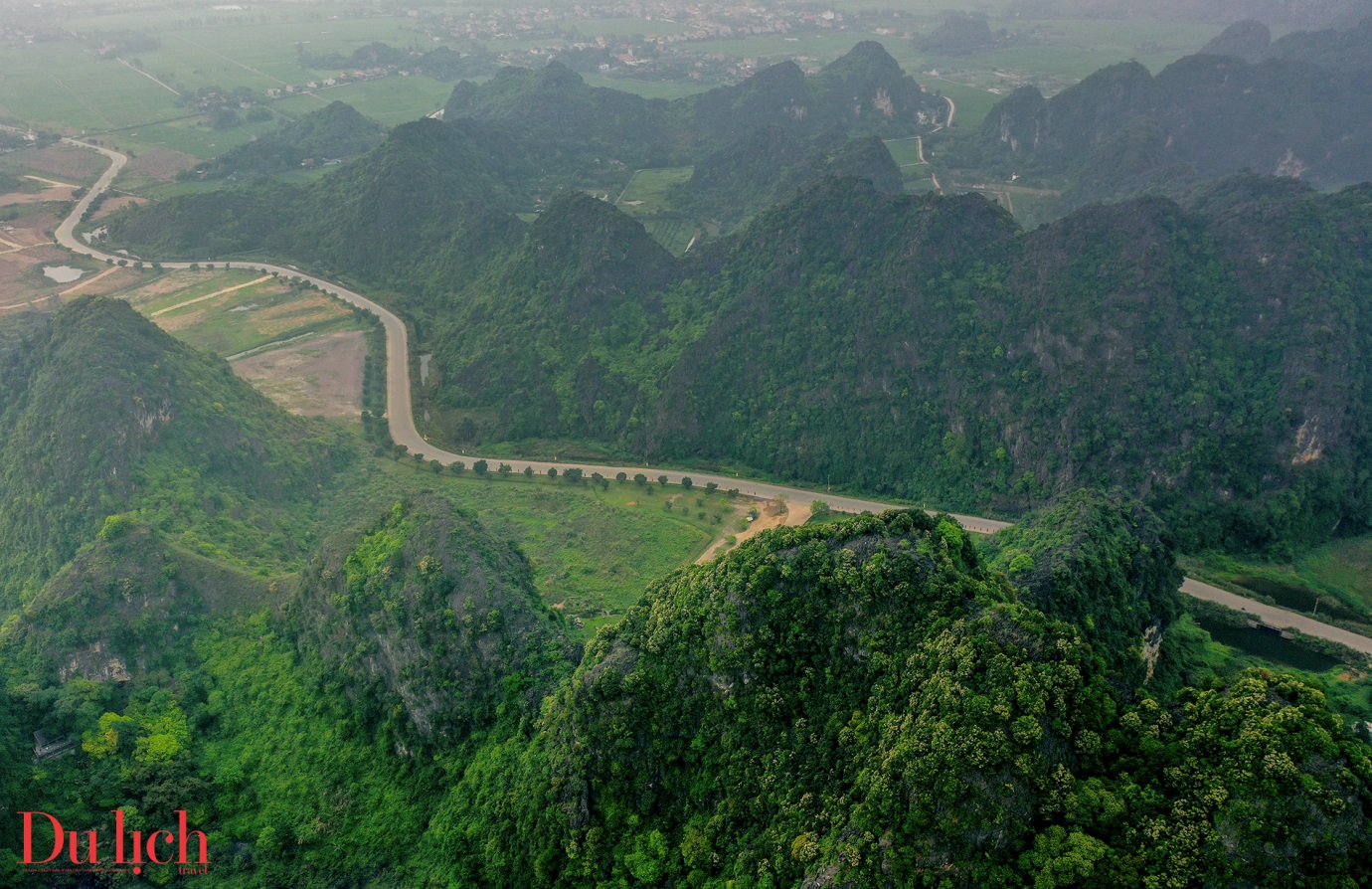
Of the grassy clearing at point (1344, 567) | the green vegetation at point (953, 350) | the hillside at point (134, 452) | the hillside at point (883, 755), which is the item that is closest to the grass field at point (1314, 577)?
the grassy clearing at point (1344, 567)

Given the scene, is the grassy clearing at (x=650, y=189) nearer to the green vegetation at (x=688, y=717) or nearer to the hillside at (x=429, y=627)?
the green vegetation at (x=688, y=717)

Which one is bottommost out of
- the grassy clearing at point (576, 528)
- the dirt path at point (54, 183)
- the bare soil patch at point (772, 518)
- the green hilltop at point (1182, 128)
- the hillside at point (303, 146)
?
the grassy clearing at point (576, 528)

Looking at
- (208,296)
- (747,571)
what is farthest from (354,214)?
(747,571)

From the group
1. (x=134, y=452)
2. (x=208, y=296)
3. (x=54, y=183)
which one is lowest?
(x=134, y=452)

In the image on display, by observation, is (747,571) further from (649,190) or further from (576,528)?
(649,190)

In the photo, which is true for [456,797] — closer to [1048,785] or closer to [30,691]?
[30,691]

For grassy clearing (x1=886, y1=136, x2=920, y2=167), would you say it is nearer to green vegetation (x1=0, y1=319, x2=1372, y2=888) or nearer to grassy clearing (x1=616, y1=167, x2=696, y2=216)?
grassy clearing (x1=616, y1=167, x2=696, y2=216)

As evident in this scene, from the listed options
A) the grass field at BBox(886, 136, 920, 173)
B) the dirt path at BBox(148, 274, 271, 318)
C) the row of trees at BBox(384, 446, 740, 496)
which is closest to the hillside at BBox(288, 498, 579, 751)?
the row of trees at BBox(384, 446, 740, 496)
